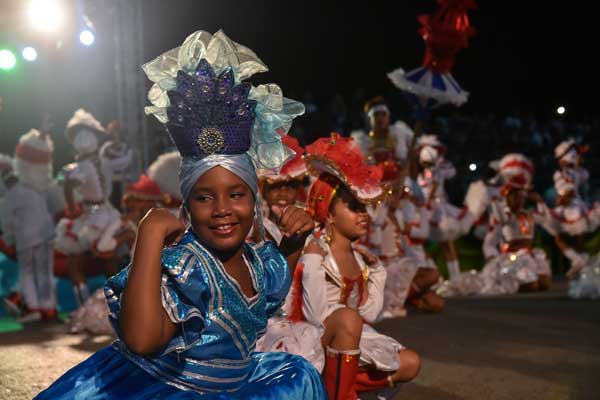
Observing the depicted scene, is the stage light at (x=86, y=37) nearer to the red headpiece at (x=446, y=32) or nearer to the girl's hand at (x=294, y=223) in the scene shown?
the red headpiece at (x=446, y=32)

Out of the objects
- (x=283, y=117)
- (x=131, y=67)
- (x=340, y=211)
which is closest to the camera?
(x=283, y=117)

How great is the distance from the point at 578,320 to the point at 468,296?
235cm

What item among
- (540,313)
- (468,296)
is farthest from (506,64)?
(540,313)

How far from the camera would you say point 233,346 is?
2.36 m

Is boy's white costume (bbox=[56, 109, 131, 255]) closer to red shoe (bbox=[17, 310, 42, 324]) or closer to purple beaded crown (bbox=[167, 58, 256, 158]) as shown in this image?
red shoe (bbox=[17, 310, 42, 324])

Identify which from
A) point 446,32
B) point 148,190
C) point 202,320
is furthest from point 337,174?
point 446,32

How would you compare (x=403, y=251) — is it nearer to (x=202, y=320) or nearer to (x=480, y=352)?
(x=480, y=352)

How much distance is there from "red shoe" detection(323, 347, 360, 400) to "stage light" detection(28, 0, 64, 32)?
8.74 m

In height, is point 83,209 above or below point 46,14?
below

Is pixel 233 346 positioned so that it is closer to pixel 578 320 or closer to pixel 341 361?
pixel 341 361

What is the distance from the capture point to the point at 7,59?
1104 cm

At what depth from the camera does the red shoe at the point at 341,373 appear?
3.40 m

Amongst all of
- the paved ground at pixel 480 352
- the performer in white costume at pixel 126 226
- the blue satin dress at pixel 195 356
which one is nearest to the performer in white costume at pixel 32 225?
the paved ground at pixel 480 352

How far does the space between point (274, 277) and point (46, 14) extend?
9.36m
